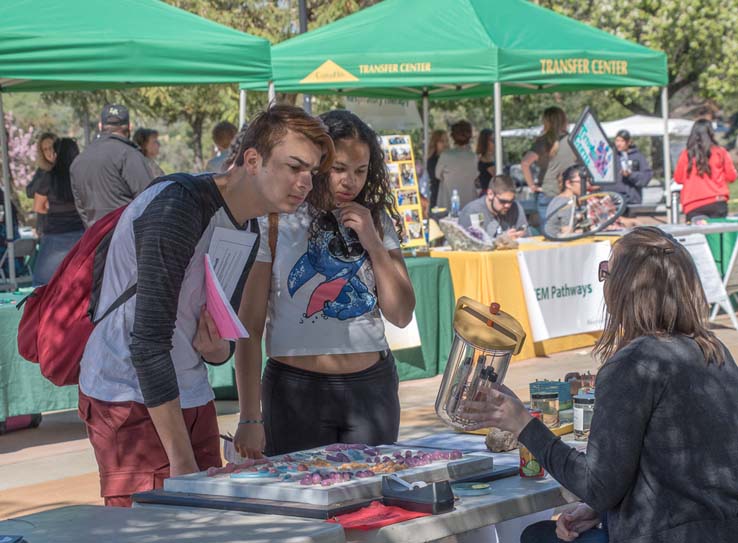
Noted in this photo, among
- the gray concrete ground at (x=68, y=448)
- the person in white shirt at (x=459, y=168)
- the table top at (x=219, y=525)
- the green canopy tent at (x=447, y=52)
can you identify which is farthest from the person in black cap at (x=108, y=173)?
the table top at (x=219, y=525)

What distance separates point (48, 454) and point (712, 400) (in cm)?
529

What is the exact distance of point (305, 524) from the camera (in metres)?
2.54

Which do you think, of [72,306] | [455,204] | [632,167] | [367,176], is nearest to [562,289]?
[455,204]

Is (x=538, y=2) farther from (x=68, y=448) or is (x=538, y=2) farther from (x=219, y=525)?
(x=219, y=525)

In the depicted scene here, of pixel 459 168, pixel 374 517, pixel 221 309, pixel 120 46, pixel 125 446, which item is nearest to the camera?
pixel 374 517

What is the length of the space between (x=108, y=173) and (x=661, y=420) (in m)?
7.23

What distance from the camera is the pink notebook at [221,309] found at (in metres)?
3.01

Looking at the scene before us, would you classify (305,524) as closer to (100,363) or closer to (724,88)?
(100,363)

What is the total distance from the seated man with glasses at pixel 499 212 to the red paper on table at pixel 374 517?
7538 mm

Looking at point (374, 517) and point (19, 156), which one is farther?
point (19, 156)

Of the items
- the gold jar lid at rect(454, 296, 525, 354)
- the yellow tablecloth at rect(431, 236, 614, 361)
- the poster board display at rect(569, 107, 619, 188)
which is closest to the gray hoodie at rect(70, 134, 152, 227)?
the yellow tablecloth at rect(431, 236, 614, 361)

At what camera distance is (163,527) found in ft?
8.28

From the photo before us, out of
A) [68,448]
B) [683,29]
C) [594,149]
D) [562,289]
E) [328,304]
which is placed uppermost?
[683,29]

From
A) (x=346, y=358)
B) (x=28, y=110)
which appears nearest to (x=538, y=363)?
(x=346, y=358)
